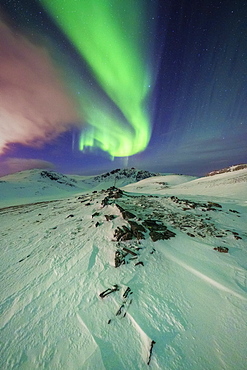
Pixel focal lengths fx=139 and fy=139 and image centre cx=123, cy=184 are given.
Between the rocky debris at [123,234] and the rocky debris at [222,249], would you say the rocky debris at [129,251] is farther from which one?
the rocky debris at [222,249]

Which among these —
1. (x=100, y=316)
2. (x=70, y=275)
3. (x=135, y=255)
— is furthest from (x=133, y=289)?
(x=70, y=275)

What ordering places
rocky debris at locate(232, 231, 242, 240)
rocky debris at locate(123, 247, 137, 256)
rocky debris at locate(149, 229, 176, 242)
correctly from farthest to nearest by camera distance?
rocky debris at locate(149, 229, 176, 242), rocky debris at locate(232, 231, 242, 240), rocky debris at locate(123, 247, 137, 256)

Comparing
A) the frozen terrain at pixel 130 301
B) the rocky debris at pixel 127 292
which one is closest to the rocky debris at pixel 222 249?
the frozen terrain at pixel 130 301

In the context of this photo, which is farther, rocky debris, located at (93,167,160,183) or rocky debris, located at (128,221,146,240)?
rocky debris, located at (93,167,160,183)

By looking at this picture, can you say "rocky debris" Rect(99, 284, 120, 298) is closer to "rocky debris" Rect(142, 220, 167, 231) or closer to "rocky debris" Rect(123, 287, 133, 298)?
"rocky debris" Rect(123, 287, 133, 298)

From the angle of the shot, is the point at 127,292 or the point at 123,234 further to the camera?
the point at 123,234

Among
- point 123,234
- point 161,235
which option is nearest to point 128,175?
point 123,234

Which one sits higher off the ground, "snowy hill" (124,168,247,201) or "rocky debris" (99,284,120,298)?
"snowy hill" (124,168,247,201)

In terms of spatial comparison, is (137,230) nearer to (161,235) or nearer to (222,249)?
(161,235)

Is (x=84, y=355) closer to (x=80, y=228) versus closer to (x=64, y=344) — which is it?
(x=64, y=344)

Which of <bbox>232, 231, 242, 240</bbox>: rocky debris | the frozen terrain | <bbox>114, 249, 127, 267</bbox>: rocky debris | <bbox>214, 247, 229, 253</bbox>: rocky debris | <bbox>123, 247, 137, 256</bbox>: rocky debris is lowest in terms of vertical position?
the frozen terrain

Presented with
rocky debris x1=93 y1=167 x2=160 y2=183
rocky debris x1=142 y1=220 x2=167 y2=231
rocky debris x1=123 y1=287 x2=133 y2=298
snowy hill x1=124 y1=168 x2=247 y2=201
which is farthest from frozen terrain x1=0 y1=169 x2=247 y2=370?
rocky debris x1=93 y1=167 x2=160 y2=183

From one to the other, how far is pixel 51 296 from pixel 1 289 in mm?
2051

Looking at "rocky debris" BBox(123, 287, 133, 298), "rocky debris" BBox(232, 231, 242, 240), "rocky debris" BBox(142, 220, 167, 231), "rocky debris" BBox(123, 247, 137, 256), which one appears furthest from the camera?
"rocky debris" BBox(142, 220, 167, 231)
